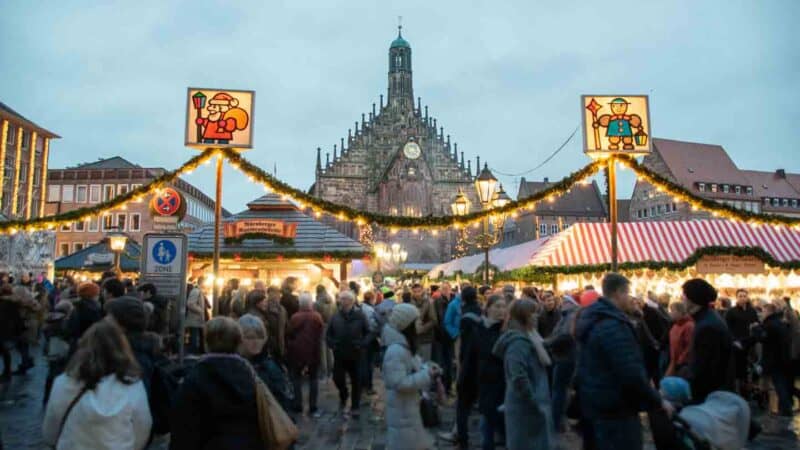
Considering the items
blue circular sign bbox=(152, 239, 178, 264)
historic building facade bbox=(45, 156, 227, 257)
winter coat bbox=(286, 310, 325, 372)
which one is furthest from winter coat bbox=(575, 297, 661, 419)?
historic building facade bbox=(45, 156, 227, 257)

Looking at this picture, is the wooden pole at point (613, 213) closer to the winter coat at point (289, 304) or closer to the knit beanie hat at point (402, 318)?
the winter coat at point (289, 304)

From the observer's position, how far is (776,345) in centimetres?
909

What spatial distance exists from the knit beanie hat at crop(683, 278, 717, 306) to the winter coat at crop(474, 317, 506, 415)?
5.99ft

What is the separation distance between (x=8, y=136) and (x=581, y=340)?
174ft

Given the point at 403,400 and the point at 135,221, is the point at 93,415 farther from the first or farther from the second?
the point at 135,221

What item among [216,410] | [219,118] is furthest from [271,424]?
[219,118]

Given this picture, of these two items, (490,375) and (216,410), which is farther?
(490,375)

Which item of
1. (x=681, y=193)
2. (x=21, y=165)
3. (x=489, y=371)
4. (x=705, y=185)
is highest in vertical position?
(x=21, y=165)

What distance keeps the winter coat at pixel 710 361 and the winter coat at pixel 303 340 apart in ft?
17.4

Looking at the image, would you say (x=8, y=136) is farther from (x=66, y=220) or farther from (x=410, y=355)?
(x=410, y=355)

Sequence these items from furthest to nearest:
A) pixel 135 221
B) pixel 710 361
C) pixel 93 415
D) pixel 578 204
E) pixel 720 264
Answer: pixel 578 204 → pixel 135 221 → pixel 720 264 → pixel 710 361 → pixel 93 415

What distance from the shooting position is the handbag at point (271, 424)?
3.35m

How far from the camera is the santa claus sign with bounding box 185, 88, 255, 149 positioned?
10.9m

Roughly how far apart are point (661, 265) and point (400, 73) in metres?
56.8
